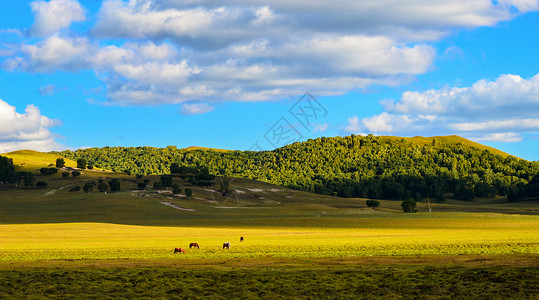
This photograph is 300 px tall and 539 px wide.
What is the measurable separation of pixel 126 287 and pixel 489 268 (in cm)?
2004

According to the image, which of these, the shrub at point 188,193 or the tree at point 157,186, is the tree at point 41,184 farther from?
the shrub at point 188,193

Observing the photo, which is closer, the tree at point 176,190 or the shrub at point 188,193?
the shrub at point 188,193

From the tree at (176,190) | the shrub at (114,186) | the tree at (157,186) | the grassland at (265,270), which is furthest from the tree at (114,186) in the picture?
the grassland at (265,270)

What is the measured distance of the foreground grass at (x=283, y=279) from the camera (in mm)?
26312

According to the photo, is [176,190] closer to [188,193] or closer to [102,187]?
[188,193]

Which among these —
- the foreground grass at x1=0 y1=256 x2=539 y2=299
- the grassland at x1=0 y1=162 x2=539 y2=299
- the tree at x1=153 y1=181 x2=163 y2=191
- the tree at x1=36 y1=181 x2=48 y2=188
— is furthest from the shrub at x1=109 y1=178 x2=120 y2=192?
the foreground grass at x1=0 y1=256 x2=539 y2=299

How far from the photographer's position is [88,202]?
434 ft

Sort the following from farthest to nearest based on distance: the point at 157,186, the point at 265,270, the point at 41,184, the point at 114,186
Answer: the point at 41,184, the point at 157,186, the point at 114,186, the point at 265,270

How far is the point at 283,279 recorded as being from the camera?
2994 centimetres

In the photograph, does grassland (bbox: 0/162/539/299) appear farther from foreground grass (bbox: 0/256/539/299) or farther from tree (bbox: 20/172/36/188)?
tree (bbox: 20/172/36/188)

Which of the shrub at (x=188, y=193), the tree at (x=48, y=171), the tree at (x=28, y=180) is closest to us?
the shrub at (x=188, y=193)

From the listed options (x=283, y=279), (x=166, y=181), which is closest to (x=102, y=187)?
(x=166, y=181)

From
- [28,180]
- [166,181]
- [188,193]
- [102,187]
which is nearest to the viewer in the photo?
[188,193]

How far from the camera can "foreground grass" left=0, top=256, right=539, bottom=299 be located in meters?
26.3
